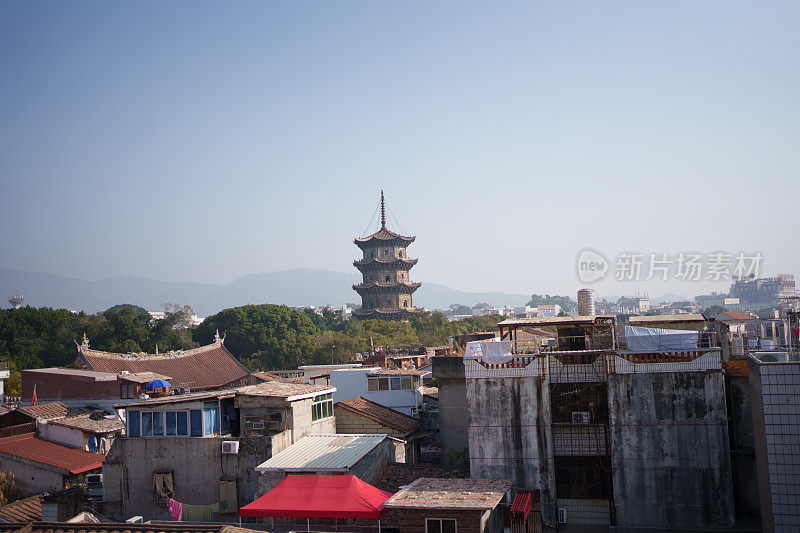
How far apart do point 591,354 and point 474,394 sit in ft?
9.54

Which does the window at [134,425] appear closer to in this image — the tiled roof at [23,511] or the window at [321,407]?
the tiled roof at [23,511]

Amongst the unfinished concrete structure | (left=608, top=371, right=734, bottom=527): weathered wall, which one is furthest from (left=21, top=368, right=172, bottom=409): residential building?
(left=608, top=371, right=734, bottom=527): weathered wall

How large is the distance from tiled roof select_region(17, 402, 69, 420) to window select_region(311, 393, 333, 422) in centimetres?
1233

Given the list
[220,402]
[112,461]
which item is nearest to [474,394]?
[220,402]

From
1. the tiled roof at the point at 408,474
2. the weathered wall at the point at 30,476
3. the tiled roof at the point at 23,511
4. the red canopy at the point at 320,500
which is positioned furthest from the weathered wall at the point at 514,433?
the weathered wall at the point at 30,476

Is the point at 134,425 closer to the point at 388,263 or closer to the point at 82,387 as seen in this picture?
the point at 82,387

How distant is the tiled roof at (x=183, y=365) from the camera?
41438 millimetres

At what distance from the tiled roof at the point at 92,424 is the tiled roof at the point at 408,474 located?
37.7 feet

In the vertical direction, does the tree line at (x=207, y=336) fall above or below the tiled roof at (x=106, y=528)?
above

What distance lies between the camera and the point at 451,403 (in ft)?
70.0

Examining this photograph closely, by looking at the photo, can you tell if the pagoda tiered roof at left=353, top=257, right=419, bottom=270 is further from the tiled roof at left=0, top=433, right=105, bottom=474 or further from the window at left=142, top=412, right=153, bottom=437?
the window at left=142, top=412, right=153, bottom=437

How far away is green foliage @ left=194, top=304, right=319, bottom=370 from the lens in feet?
222

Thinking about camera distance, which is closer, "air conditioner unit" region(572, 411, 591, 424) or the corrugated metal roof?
"air conditioner unit" region(572, 411, 591, 424)

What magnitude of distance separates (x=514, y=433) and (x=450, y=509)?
309 cm
